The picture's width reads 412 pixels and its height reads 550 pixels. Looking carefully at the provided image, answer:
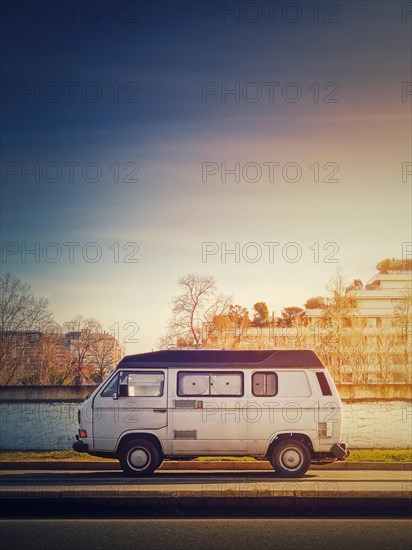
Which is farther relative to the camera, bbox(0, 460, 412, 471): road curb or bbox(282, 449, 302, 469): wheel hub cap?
bbox(0, 460, 412, 471): road curb

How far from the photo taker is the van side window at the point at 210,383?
16516 millimetres

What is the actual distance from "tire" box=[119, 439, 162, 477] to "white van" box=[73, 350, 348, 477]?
0.07ft

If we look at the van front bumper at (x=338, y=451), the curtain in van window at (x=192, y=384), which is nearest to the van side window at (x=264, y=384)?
the curtain in van window at (x=192, y=384)

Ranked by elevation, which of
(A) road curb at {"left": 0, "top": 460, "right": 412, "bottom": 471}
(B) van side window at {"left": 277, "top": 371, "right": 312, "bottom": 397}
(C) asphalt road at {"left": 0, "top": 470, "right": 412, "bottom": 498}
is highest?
(B) van side window at {"left": 277, "top": 371, "right": 312, "bottom": 397}

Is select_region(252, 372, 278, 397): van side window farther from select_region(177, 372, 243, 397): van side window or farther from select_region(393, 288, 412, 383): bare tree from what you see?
select_region(393, 288, 412, 383): bare tree

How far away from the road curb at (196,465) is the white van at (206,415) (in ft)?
10.7

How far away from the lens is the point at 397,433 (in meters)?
27.0

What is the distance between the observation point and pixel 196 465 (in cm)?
1953

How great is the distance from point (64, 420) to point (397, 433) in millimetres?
12002

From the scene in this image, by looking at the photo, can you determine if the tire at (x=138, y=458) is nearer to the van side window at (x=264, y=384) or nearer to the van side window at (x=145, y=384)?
the van side window at (x=145, y=384)

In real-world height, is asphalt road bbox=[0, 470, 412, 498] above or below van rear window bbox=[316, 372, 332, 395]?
below

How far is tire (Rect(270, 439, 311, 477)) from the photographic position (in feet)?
52.9

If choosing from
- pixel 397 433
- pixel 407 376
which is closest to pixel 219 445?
pixel 397 433

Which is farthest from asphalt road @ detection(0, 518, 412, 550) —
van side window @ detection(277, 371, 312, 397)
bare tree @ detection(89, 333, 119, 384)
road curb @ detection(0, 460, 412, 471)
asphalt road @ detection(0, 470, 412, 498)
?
bare tree @ detection(89, 333, 119, 384)
